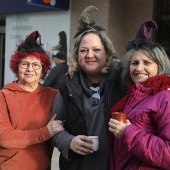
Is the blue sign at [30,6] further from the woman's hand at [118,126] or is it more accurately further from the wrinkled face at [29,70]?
the woman's hand at [118,126]

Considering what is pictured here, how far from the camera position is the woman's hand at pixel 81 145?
2.32 metres

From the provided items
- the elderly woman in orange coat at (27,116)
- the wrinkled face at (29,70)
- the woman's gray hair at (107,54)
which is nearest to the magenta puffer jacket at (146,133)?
the woman's gray hair at (107,54)

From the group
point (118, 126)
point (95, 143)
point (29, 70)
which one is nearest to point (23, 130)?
point (29, 70)

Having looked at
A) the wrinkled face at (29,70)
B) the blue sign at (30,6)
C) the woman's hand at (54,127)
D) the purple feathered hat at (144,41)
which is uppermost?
the blue sign at (30,6)

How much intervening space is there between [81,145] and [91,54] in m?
0.70

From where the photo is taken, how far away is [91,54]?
2574 millimetres

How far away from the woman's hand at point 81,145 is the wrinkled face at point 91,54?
55 centimetres

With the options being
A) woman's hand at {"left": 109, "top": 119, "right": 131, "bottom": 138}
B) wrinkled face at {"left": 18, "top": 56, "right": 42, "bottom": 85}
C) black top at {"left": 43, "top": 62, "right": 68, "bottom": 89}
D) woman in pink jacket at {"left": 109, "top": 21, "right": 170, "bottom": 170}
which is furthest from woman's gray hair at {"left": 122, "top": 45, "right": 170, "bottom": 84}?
black top at {"left": 43, "top": 62, "right": 68, "bottom": 89}

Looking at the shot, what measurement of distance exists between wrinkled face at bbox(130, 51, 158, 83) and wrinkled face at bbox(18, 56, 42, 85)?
94 centimetres

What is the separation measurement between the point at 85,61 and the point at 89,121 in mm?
474

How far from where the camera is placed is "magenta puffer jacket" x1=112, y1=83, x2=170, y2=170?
1840mm

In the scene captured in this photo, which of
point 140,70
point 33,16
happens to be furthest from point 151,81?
point 33,16

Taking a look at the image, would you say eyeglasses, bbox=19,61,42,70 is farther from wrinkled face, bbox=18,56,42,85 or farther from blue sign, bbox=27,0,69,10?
blue sign, bbox=27,0,69,10

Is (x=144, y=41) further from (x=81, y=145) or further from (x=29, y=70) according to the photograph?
(x=29, y=70)
